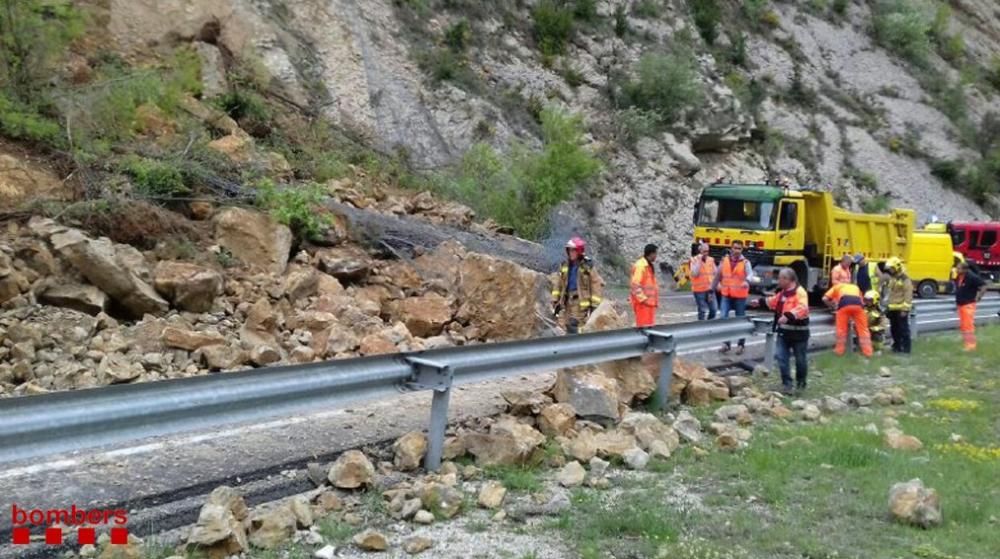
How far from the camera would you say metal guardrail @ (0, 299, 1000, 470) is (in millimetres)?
4102

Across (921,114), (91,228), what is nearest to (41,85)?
(91,228)

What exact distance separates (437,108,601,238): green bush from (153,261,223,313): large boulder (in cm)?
985

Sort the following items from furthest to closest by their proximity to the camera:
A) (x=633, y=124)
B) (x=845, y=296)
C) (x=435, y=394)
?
1. (x=633, y=124)
2. (x=845, y=296)
3. (x=435, y=394)

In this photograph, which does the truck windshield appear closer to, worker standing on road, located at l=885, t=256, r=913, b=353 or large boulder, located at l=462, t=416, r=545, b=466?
worker standing on road, located at l=885, t=256, r=913, b=353

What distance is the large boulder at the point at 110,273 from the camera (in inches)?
361

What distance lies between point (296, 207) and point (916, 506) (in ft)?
29.7

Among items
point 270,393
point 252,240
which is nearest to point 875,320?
point 252,240

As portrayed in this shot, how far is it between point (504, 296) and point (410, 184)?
7.66 metres

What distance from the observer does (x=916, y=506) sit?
5.07 meters

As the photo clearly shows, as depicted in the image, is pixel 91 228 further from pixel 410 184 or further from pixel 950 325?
pixel 950 325

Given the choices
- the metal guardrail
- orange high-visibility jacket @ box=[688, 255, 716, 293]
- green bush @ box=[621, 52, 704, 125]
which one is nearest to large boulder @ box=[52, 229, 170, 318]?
the metal guardrail

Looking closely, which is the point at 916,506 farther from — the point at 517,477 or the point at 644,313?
the point at 644,313

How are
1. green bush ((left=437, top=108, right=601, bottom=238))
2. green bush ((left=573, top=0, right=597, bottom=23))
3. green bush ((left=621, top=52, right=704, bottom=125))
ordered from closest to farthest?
green bush ((left=437, top=108, right=601, bottom=238)) < green bush ((left=621, top=52, right=704, bottom=125)) < green bush ((left=573, top=0, right=597, bottom=23))

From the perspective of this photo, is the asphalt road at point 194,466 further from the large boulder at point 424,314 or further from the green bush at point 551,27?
the green bush at point 551,27
